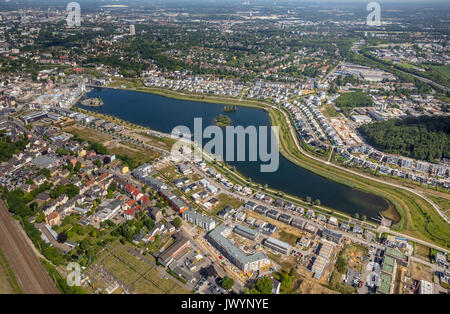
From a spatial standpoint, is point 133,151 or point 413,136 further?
point 413,136

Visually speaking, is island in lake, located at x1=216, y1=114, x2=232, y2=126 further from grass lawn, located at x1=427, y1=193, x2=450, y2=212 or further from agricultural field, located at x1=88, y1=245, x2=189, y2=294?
agricultural field, located at x1=88, y1=245, x2=189, y2=294

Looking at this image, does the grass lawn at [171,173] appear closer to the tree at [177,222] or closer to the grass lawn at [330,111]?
the tree at [177,222]

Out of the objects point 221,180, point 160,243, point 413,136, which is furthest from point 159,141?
point 413,136

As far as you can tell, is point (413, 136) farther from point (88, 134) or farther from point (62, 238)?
point (88, 134)

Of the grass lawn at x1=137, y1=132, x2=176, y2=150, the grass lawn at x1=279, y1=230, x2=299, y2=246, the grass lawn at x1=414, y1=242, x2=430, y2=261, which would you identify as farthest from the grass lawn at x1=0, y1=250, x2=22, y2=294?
the grass lawn at x1=414, y1=242, x2=430, y2=261

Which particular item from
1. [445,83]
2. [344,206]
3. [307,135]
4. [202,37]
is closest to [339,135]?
[307,135]

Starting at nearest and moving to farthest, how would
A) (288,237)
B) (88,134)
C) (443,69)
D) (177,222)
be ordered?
(288,237)
(177,222)
(88,134)
(443,69)

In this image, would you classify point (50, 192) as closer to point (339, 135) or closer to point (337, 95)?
point (339, 135)
